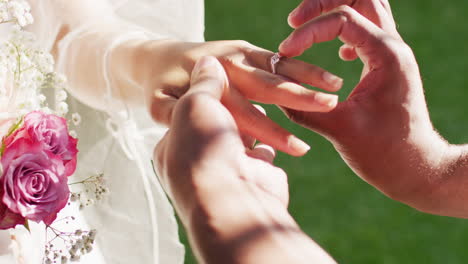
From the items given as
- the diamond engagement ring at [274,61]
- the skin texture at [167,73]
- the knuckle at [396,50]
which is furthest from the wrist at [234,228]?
the knuckle at [396,50]

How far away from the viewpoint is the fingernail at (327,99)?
1.03 meters

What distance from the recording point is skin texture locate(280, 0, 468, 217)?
3.94 ft

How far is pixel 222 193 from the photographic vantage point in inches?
31.7

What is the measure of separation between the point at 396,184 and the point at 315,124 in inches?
8.5

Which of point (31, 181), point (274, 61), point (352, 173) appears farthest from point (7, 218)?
point (352, 173)

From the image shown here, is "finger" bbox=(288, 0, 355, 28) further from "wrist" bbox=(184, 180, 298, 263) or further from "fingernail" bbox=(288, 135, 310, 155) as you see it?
"wrist" bbox=(184, 180, 298, 263)

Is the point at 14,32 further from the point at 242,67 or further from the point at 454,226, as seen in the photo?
the point at 454,226

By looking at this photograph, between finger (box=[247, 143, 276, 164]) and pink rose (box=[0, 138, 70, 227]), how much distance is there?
0.30 metres

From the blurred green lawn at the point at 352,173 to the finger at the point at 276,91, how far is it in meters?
1.45

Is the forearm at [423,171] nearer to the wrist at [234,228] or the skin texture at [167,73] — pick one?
the skin texture at [167,73]

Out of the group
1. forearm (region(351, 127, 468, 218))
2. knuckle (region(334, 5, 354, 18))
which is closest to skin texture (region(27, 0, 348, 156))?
knuckle (region(334, 5, 354, 18))

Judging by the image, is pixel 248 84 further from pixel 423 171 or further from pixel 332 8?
pixel 423 171

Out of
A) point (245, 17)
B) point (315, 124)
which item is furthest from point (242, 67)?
point (245, 17)

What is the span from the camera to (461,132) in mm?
2918
